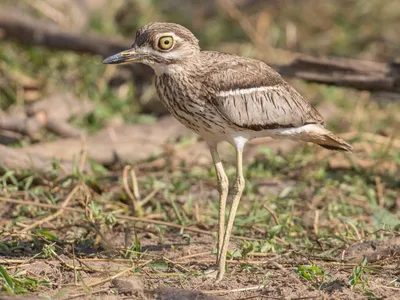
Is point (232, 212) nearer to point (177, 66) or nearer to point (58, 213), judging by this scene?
point (177, 66)

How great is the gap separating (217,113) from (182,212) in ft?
3.45

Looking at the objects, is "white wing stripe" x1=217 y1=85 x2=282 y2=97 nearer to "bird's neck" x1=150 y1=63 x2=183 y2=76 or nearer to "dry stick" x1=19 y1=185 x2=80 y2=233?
"bird's neck" x1=150 y1=63 x2=183 y2=76

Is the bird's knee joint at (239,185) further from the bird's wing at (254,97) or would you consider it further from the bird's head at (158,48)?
the bird's head at (158,48)

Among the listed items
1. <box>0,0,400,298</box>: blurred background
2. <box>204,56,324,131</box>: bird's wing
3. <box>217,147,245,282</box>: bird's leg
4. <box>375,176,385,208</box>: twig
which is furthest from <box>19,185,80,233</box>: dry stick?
<box>375,176,385,208</box>: twig

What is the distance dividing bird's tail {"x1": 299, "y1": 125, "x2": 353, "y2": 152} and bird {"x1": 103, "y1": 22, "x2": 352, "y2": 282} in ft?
0.39

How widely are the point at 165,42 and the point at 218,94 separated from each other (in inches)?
14.8

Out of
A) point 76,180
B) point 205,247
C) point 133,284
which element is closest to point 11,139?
point 76,180

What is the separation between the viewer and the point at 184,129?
584cm

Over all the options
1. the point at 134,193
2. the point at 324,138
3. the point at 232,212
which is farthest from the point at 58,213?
the point at 324,138

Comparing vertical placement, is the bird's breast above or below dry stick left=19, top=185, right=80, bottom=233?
above

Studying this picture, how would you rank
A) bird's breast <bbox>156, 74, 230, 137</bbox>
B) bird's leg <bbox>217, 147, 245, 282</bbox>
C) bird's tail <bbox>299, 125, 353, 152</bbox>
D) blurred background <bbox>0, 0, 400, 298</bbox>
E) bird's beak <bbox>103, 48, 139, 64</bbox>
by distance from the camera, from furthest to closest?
blurred background <bbox>0, 0, 400, 298</bbox> < bird's tail <bbox>299, 125, 353, 152</bbox> < bird's beak <bbox>103, 48, 139, 64</bbox> < bird's breast <bbox>156, 74, 230, 137</bbox> < bird's leg <bbox>217, 147, 245, 282</bbox>

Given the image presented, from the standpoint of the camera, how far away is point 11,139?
215 inches

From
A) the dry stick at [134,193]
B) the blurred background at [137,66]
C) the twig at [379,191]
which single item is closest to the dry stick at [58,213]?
the dry stick at [134,193]

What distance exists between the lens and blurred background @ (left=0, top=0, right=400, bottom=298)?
4.40 metres
